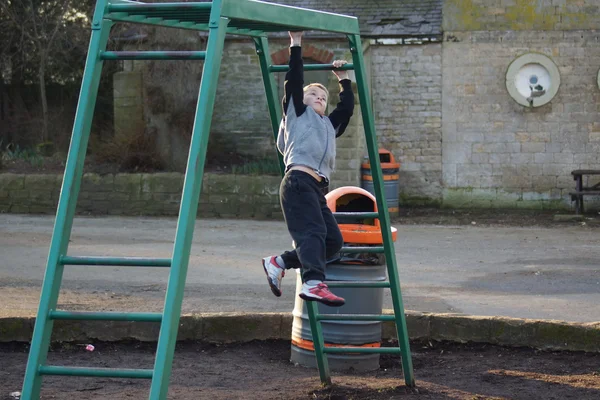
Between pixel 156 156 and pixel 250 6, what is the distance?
14.1 meters

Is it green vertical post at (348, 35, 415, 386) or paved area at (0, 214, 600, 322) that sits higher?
green vertical post at (348, 35, 415, 386)

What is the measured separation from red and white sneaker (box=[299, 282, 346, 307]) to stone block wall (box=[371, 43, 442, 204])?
14.4 meters

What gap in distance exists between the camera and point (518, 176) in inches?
760

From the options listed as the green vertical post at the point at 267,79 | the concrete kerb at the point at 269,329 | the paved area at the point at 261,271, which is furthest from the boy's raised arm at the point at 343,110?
the paved area at the point at 261,271

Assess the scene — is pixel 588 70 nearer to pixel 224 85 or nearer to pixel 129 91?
pixel 224 85

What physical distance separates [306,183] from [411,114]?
567 inches

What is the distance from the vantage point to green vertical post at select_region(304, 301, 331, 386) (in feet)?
20.2

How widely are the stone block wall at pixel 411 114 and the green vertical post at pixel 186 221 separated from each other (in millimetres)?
15327

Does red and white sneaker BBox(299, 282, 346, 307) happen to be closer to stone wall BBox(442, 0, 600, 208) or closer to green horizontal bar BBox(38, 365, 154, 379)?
green horizontal bar BBox(38, 365, 154, 379)

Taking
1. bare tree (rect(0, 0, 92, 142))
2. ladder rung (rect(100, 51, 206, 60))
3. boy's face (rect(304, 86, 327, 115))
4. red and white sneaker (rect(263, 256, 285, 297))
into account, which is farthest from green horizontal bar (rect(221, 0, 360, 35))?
bare tree (rect(0, 0, 92, 142))

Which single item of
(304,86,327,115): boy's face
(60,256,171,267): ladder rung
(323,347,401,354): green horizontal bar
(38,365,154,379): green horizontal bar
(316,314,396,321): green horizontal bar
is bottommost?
(323,347,401,354): green horizontal bar

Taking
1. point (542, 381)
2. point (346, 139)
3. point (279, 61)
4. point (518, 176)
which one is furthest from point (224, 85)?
point (542, 381)

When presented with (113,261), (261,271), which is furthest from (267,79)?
(261,271)

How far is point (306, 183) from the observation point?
5.41 metres
